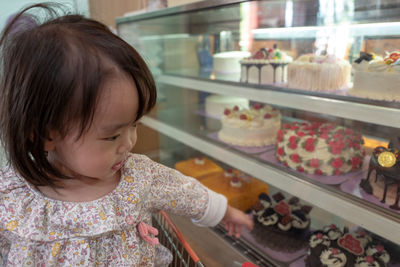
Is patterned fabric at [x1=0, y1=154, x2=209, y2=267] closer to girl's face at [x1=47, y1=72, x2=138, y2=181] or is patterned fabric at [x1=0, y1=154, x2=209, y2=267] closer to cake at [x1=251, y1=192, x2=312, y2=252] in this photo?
girl's face at [x1=47, y1=72, x2=138, y2=181]

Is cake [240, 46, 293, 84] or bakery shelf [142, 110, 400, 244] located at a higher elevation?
cake [240, 46, 293, 84]

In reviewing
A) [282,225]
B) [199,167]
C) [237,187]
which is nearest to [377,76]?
[282,225]

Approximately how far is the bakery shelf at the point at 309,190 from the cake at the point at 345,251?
0.18 meters

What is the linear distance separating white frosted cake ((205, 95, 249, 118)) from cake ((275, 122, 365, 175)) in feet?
2.27

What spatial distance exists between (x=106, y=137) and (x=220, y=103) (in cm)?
158

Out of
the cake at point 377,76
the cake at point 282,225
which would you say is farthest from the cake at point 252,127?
the cake at point 377,76

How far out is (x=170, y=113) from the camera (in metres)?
2.47

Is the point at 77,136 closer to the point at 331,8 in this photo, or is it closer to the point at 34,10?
the point at 34,10

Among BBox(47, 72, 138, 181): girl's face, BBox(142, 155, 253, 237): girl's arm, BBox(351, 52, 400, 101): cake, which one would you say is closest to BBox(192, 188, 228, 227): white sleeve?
BBox(142, 155, 253, 237): girl's arm

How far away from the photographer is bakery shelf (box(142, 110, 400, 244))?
1.00 meters

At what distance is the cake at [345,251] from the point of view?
45.8 inches

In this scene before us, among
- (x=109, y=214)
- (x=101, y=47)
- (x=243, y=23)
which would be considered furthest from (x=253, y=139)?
(x=101, y=47)

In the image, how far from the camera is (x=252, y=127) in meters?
1.75

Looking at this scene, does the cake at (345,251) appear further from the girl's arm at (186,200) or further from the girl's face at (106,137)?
the girl's face at (106,137)
